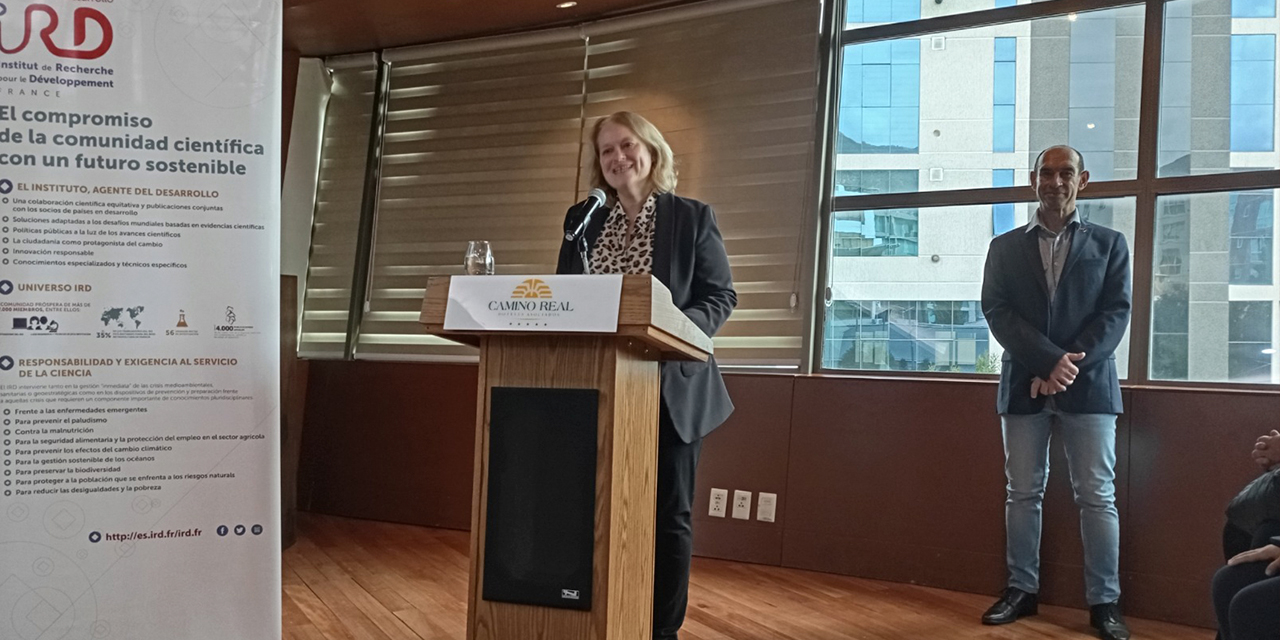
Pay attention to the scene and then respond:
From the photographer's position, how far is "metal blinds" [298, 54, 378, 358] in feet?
19.2

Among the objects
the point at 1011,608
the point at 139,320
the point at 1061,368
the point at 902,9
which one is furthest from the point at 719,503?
the point at 139,320

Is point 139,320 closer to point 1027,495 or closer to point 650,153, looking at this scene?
point 650,153

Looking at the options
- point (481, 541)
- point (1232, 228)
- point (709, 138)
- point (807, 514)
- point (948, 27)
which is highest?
point (948, 27)

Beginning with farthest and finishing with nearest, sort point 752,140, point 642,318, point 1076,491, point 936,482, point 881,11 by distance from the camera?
point 752,140 < point 881,11 < point 936,482 < point 1076,491 < point 642,318

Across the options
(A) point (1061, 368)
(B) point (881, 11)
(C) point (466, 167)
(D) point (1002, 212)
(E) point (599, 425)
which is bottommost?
(E) point (599, 425)

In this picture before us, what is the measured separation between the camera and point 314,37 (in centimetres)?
558

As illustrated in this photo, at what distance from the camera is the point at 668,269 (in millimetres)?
2533

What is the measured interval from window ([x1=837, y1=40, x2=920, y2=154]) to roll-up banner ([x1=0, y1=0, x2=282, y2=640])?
2803 mm

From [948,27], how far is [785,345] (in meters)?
1.54

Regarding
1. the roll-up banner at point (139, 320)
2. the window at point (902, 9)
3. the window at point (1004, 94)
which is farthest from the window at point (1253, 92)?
the roll-up banner at point (139, 320)

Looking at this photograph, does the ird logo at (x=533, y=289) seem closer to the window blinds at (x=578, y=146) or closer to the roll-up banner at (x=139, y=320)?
the roll-up banner at (x=139, y=320)

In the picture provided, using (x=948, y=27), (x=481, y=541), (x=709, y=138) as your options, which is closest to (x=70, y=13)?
(x=481, y=541)

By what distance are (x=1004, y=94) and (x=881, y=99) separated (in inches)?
20.6

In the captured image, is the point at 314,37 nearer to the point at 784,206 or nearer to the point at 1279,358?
the point at 784,206
